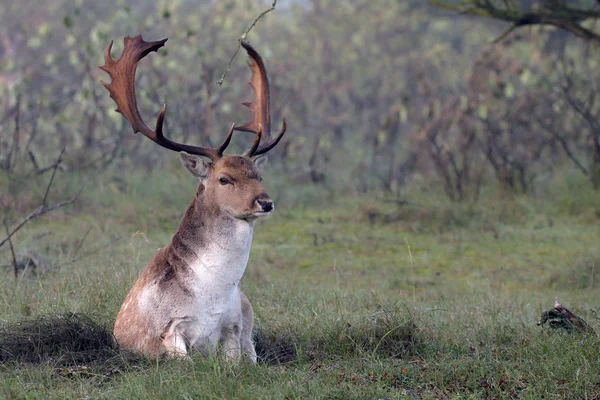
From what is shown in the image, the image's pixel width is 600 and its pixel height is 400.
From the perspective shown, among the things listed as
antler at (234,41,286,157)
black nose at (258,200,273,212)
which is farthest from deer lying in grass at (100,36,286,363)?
antler at (234,41,286,157)

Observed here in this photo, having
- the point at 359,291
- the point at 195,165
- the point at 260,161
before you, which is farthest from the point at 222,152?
the point at 359,291

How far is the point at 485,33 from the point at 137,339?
19648 mm

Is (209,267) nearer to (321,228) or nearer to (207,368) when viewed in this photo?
(207,368)

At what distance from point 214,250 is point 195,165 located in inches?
21.5

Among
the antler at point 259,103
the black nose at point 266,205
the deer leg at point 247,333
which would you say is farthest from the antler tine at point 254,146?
the deer leg at point 247,333

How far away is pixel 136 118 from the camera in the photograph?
5730 mm

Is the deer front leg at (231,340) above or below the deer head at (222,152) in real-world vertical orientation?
below

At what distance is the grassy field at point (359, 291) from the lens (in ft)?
16.1

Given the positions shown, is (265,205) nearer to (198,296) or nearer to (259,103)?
(198,296)

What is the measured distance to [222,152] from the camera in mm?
5500

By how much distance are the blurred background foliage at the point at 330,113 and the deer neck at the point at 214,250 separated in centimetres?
486

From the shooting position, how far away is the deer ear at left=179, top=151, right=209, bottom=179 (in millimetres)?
5457

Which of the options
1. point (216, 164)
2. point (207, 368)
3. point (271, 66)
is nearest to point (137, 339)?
point (207, 368)

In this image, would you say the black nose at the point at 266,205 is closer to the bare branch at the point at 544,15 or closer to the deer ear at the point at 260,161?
the deer ear at the point at 260,161
